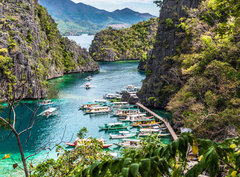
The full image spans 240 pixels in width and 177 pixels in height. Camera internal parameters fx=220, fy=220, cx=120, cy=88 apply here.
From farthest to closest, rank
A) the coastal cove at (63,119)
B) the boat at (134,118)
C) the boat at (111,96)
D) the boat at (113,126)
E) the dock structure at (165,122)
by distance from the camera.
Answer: the boat at (111,96) < the boat at (134,118) < the boat at (113,126) < the dock structure at (165,122) < the coastal cove at (63,119)

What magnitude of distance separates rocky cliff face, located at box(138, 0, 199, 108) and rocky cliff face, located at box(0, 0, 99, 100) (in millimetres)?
18364

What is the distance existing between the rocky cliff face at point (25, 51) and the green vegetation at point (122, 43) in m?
36.5

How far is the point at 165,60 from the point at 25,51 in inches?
1136

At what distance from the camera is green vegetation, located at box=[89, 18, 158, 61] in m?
113

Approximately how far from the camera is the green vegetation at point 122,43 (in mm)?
112875

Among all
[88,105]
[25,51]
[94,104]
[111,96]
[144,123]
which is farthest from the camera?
[111,96]

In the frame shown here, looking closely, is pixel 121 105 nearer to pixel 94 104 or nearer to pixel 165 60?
pixel 94 104

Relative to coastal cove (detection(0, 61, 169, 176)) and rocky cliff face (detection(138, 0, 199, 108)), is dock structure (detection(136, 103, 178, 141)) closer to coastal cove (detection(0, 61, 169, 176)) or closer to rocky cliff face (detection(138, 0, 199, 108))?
rocky cliff face (detection(138, 0, 199, 108))

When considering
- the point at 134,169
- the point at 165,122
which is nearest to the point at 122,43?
the point at 165,122

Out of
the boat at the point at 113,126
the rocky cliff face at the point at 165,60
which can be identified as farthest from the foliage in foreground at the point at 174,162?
the rocky cliff face at the point at 165,60

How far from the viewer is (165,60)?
123 feet

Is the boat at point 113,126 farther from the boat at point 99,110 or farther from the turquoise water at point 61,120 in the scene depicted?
the boat at point 99,110

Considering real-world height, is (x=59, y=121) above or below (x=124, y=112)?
below

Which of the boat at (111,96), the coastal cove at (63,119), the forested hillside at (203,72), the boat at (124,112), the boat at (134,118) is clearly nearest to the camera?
the forested hillside at (203,72)
